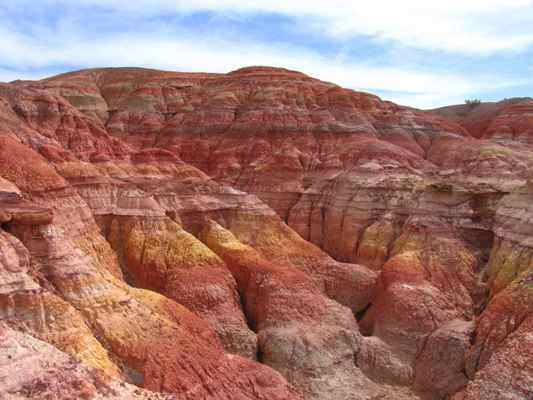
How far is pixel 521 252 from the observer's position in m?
34.0

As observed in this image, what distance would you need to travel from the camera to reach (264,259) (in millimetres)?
37656

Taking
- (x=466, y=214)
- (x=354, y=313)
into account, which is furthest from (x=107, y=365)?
(x=466, y=214)

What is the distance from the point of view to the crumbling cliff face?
74.2 feet

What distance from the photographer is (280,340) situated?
31234 mm

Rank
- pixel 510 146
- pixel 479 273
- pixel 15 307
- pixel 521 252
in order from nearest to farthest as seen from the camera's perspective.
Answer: pixel 15 307 < pixel 521 252 < pixel 479 273 < pixel 510 146

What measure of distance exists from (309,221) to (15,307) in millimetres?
35036

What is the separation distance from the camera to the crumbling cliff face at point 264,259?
22.6 m

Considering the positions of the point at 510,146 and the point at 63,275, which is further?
the point at 510,146

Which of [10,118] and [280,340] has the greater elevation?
[10,118]

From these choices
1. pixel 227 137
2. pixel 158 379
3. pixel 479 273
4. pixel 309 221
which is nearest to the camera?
pixel 158 379

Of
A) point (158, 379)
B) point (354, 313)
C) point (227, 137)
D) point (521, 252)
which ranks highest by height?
point (227, 137)

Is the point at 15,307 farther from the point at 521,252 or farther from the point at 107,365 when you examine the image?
the point at 521,252

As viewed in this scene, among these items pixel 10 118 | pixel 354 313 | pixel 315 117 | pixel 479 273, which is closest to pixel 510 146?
pixel 315 117

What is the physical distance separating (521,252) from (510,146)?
96.1ft
